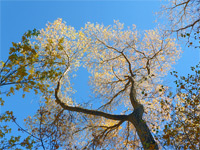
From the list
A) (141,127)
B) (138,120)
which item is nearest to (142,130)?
(141,127)

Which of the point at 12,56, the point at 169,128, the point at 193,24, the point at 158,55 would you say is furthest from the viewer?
the point at 158,55

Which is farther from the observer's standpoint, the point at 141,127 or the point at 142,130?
the point at 141,127

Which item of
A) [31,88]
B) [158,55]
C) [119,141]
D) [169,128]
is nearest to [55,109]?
[119,141]

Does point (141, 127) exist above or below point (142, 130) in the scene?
above

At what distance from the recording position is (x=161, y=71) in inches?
412

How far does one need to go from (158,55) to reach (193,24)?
362cm

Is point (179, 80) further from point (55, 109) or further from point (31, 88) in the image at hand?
point (55, 109)

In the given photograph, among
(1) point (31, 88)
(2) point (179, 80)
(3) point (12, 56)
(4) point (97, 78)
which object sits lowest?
(2) point (179, 80)

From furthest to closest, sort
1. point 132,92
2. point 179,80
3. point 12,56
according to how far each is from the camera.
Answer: point 132,92, point 179,80, point 12,56

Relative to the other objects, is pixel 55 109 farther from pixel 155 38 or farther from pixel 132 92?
pixel 155 38

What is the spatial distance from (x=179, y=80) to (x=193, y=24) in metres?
3.08

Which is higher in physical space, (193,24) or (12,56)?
(193,24)

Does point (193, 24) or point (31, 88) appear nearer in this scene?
point (31, 88)

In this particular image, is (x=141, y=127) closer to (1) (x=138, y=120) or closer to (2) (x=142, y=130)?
(2) (x=142, y=130)
